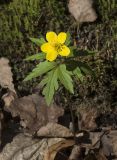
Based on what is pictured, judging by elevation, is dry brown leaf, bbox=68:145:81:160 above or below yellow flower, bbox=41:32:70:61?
below

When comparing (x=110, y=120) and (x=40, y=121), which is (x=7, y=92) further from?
(x=110, y=120)

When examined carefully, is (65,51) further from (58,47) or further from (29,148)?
(29,148)

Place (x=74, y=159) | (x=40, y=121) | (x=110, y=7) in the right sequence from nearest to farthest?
(x=74, y=159)
(x=40, y=121)
(x=110, y=7)

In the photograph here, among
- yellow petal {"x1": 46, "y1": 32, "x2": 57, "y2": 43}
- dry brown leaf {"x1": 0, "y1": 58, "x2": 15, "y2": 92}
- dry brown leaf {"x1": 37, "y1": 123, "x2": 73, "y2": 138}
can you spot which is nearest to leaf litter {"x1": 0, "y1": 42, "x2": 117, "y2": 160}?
dry brown leaf {"x1": 37, "y1": 123, "x2": 73, "y2": 138}

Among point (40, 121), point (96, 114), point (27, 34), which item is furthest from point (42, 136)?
point (27, 34)

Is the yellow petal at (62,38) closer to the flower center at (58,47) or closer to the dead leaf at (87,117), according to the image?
the flower center at (58,47)

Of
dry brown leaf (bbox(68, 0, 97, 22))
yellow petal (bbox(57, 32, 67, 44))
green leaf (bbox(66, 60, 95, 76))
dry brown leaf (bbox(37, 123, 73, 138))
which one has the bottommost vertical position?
dry brown leaf (bbox(37, 123, 73, 138))

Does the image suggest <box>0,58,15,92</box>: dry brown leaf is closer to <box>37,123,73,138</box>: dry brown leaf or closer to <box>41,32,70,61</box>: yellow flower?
<box>37,123,73,138</box>: dry brown leaf
